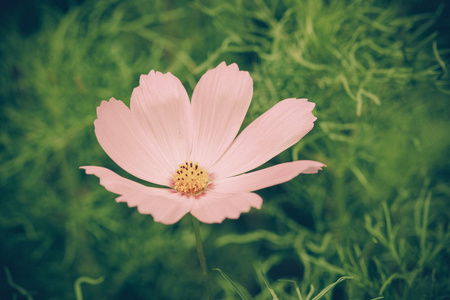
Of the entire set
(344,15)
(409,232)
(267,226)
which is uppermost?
(344,15)

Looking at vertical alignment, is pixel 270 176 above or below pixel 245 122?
below

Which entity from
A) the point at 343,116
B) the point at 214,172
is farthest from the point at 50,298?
the point at 343,116

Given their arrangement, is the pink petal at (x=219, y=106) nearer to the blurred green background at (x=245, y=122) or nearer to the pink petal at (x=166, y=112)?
the pink petal at (x=166, y=112)

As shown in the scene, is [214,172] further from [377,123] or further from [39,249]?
[39,249]

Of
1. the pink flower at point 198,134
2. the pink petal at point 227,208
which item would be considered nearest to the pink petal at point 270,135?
the pink flower at point 198,134

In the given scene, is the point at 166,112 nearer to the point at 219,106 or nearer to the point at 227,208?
the point at 219,106

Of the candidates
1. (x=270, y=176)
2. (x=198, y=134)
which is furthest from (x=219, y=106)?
(x=270, y=176)

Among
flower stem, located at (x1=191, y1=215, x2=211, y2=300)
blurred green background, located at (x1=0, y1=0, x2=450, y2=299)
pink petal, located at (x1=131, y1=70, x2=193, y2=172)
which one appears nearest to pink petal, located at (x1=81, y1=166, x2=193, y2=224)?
flower stem, located at (x1=191, y1=215, x2=211, y2=300)
